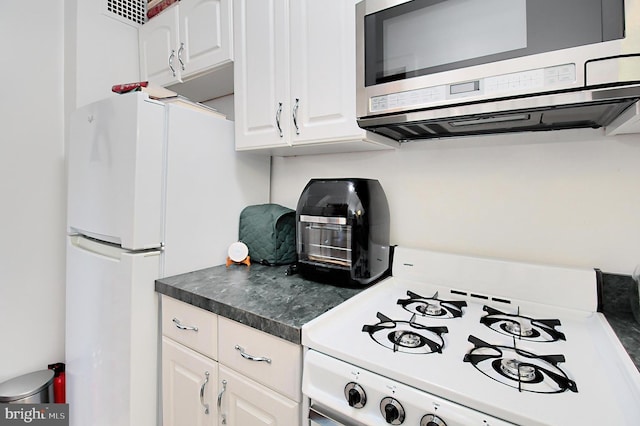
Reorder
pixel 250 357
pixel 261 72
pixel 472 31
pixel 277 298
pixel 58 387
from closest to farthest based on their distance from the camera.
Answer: pixel 472 31 → pixel 250 357 → pixel 277 298 → pixel 261 72 → pixel 58 387

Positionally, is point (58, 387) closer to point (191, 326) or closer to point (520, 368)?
point (191, 326)

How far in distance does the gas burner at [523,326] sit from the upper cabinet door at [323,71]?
2.33ft

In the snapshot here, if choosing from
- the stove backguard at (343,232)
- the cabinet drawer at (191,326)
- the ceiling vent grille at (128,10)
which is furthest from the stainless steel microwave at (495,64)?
the ceiling vent grille at (128,10)

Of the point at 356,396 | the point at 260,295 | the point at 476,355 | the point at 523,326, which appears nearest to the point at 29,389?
the point at 260,295

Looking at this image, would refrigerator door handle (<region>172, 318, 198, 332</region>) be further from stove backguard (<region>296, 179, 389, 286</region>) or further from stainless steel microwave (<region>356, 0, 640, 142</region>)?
stainless steel microwave (<region>356, 0, 640, 142</region>)

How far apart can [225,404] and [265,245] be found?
2.11 feet

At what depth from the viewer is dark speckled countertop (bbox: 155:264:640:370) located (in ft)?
2.77

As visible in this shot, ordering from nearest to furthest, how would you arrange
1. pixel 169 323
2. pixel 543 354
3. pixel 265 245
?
pixel 543 354 < pixel 169 323 < pixel 265 245

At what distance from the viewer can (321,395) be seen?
2.42 feet

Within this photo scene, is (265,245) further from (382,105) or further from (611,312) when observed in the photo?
(611,312)

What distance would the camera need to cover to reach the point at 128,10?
6.07ft

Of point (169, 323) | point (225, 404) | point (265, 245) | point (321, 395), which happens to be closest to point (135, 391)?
point (169, 323)

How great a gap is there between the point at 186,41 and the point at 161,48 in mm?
236

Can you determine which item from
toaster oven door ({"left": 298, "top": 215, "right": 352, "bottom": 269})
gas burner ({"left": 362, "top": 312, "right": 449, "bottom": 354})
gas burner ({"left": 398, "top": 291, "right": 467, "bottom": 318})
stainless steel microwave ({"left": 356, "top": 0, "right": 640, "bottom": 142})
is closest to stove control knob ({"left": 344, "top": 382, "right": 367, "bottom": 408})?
gas burner ({"left": 362, "top": 312, "right": 449, "bottom": 354})
